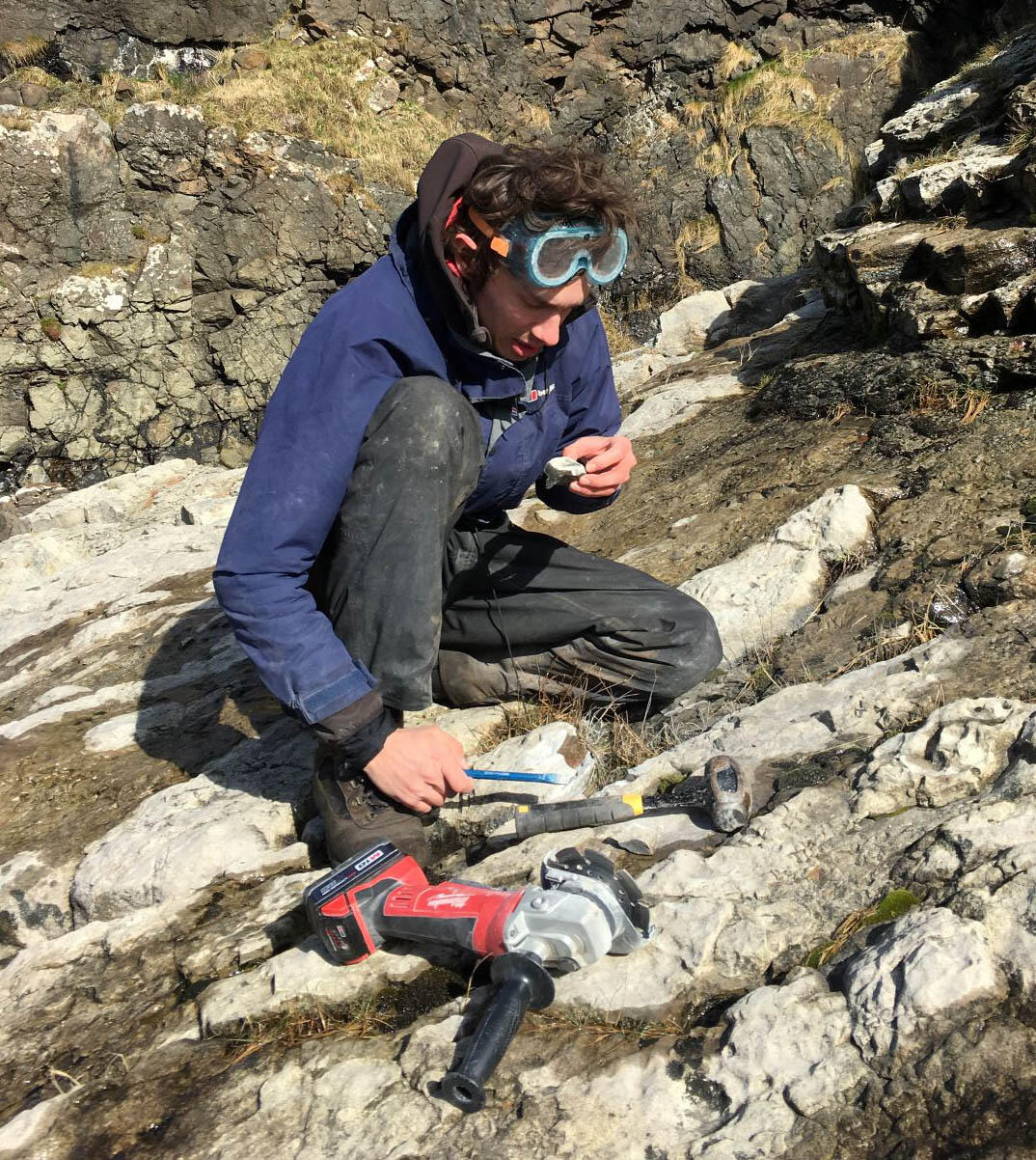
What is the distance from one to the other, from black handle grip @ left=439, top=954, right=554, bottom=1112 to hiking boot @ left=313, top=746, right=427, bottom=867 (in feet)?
2.42

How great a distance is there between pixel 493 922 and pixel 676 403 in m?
5.45

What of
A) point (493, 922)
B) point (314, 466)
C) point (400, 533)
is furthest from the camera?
point (400, 533)

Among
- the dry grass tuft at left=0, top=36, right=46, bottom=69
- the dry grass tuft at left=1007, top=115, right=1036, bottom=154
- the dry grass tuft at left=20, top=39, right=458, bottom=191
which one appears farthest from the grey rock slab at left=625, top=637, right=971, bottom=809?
the dry grass tuft at left=0, top=36, right=46, bottom=69

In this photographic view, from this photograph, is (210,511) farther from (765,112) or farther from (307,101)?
(765,112)

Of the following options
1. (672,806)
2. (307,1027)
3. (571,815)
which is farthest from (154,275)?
(307,1027)

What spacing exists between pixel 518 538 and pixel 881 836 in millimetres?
1845

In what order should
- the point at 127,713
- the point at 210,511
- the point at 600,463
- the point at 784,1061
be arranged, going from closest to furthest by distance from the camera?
1. the point at 784,1061
2. the point at 600,463
3. the point at 127,713
4. the point at 210,511

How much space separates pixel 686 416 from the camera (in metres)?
6.73

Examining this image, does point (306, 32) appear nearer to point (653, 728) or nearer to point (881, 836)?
point (653, 728)

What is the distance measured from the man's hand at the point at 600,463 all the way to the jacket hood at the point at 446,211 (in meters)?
0.69

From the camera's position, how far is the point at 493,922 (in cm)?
217

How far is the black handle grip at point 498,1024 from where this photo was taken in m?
1.83

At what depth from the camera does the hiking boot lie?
274 centimetres

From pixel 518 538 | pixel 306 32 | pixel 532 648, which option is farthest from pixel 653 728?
pixel 306 32
